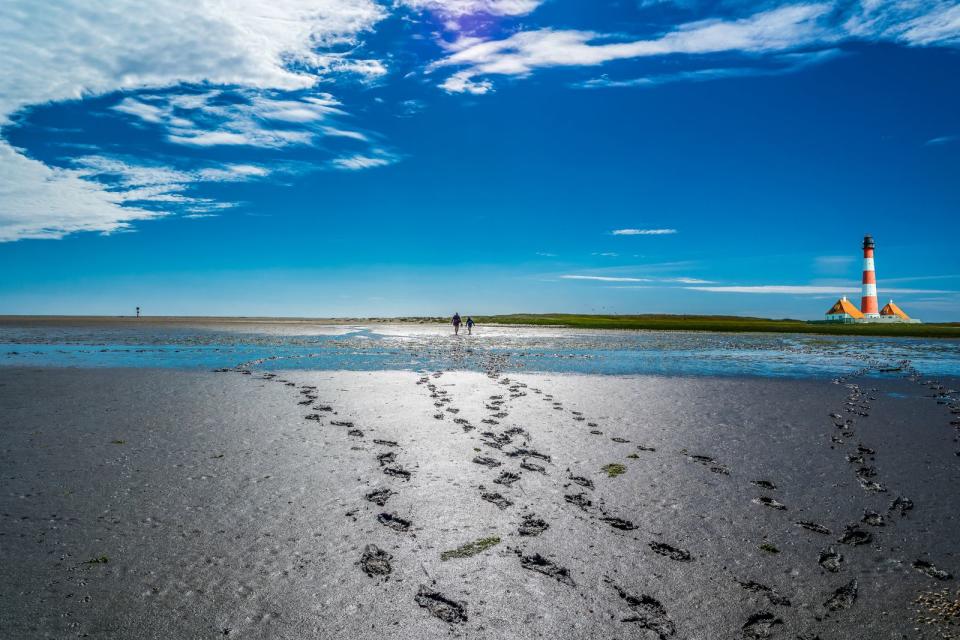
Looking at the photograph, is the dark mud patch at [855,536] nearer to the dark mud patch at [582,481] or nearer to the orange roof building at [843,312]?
the dark mud patch at [582,481]

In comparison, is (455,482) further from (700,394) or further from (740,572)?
(700,394)

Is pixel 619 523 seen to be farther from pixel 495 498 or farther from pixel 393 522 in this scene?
pixel 393 522

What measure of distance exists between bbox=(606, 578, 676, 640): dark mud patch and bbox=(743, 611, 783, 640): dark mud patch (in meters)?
0.60

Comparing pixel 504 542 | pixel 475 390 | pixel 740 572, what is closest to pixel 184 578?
pixel 504 542

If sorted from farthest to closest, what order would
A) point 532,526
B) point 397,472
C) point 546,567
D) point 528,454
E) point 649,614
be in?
point 528,454 < point 397,472 < point 532,526 < point 546,567 < point 649,614

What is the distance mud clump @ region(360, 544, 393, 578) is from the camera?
5391 millimetres

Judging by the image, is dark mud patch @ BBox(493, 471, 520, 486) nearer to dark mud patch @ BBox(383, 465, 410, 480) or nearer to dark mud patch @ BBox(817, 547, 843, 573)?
dark mud patch @ BBox(383, 465, 410, 480)

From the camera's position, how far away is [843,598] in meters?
5.06

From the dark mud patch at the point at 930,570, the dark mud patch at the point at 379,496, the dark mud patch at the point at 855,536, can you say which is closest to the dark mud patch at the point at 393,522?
the dark mud patch at the point at 379,496

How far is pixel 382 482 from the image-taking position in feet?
26.5

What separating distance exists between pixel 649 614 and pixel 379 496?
3864mm

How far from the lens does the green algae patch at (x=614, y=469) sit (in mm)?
8609

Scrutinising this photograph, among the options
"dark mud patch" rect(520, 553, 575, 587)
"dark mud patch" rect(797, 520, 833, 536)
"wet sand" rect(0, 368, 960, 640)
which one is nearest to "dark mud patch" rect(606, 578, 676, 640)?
"wet sand" rect(0, 368, 960, 640)

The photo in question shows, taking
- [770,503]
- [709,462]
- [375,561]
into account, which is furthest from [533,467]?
[375,561]
